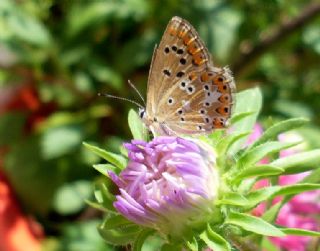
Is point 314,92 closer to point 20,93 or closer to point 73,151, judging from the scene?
point 73,151

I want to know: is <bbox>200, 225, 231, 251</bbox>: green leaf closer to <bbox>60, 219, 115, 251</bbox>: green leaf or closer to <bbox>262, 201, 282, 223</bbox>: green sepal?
<bbox>262, 201, 282, 223</bbox>: green sepal

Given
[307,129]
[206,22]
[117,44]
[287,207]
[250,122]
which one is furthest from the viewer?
[117,44]

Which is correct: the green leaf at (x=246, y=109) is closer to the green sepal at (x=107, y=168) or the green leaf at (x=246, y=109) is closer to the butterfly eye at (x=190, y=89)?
the butterfly eye at (x=190, y=89)

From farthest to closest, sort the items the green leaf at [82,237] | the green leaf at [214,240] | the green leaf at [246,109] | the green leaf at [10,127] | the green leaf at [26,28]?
the green leaf at [10,127] < the green leaf at [26,28] < the green leaf at [82,237] < the green leaf at [246,109] < the green leaf at [214,240]

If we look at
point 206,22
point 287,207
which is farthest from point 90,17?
point 287,207

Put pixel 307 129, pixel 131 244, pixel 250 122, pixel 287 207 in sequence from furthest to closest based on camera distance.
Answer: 1. pixel 307 129
2. pixel 287 207
3. pixel 250 122
4. pixel 131 244

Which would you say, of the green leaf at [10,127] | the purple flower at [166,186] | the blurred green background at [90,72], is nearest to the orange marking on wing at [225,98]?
the purple flower at [166,186]

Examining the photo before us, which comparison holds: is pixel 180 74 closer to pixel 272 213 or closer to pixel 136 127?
pixel 136 127
